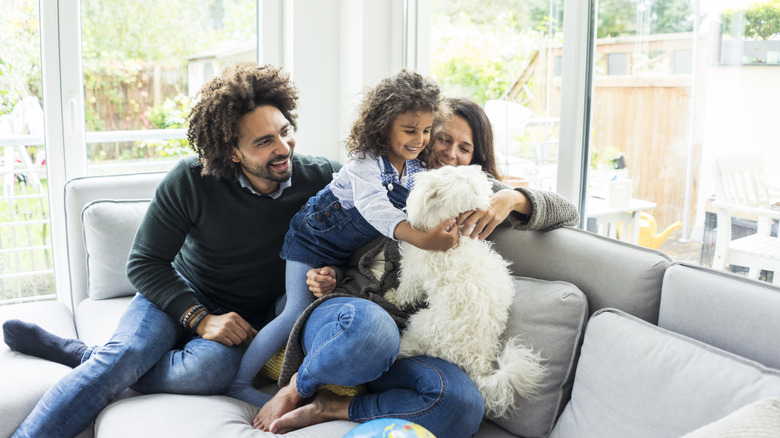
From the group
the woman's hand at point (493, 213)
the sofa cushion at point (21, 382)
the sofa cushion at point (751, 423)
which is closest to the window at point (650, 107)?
the woman's hand at point (493, 213)

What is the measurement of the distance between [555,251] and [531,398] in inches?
15.3

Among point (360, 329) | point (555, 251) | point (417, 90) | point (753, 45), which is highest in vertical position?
point (753, 45)

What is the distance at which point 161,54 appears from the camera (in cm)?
298

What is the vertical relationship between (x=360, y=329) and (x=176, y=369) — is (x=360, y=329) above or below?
above

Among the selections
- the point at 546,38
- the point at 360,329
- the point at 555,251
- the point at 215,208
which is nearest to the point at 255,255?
the point at 215,208

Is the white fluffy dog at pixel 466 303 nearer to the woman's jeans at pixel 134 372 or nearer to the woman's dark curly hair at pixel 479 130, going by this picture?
the woman's dark curly hair at pixel 479 130

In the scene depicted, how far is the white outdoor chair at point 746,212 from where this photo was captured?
156 cm

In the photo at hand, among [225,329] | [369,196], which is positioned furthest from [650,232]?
[225,329]

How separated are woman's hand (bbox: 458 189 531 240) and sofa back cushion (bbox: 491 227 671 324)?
4.5 inches

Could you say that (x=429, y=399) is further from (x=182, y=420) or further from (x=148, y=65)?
(x=148, y=65)

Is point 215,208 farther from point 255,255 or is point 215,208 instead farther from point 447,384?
point 447,384

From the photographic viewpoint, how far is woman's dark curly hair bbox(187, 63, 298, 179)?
1.88 m

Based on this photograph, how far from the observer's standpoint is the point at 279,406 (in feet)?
5.44

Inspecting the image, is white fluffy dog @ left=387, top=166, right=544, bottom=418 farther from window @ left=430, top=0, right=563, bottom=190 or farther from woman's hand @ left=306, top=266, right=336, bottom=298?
window @ left=430, top=0, right=563, bottom=190
